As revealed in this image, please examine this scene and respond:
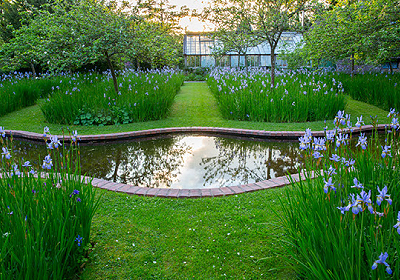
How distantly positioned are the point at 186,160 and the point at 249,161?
1.24m

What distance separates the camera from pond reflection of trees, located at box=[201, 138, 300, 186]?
4.70 meters

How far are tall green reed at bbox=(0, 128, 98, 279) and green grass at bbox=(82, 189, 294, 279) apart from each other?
1.15 ft

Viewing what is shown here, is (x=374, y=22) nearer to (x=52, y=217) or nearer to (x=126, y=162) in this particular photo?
(x=126, y=162)

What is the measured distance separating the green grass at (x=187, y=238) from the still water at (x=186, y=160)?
0.92 meters

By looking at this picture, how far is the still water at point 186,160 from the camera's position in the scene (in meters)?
4.65

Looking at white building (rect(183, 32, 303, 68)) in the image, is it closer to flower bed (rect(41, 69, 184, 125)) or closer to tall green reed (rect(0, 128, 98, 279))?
flower bed (rect(41, 69, 184, 125))

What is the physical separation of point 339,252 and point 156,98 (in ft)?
24.2

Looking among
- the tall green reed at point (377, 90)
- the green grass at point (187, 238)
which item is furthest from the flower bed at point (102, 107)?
the tall green reed at point (377, 90)

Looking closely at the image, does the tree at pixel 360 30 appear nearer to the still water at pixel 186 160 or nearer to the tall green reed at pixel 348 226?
the still water at pixel 186 160

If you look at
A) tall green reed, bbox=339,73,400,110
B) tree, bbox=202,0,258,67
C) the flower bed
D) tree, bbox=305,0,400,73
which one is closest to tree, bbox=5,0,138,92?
the flower bed

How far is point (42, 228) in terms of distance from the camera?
200 centimetres

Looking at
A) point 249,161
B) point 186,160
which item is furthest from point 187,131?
point 249,161

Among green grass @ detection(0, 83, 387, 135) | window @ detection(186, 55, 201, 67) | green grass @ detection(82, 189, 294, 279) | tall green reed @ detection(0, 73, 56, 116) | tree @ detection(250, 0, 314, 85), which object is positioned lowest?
green grass @ detection(82, 189, 294, 279)

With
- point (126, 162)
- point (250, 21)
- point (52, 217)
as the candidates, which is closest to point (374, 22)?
point (250, 21)
